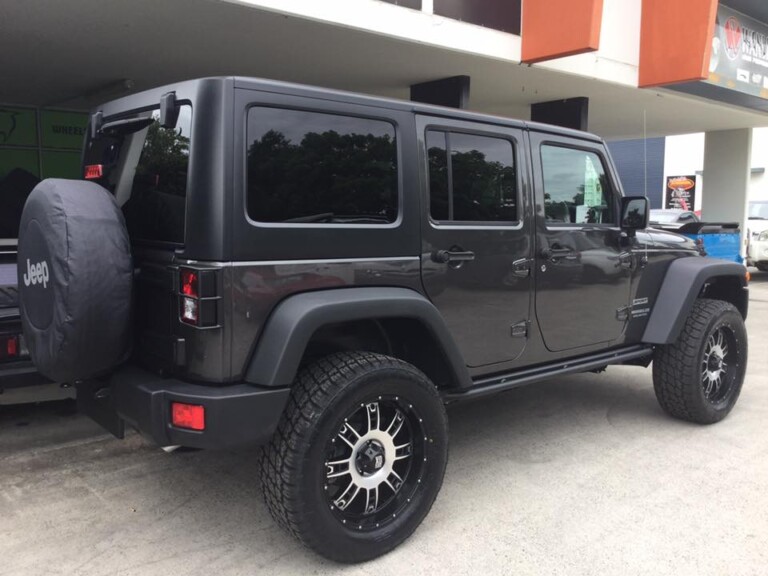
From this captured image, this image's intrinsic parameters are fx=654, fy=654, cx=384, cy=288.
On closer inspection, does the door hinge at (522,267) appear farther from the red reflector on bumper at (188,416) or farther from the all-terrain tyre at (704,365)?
the red reflector on bumper at (188,416)

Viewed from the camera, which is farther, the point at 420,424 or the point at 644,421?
the point at 644,421

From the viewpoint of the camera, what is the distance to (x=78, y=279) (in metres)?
2.55

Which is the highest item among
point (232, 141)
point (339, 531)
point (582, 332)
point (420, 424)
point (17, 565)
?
point (232, 141)

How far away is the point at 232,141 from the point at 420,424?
152 centimetres

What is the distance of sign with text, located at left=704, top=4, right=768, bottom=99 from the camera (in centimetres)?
1057

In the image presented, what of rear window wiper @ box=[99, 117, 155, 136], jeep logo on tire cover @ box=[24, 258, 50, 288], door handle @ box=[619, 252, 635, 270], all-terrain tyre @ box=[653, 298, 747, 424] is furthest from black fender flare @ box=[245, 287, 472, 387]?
all-terrain tyre @ box=[653, 298, 747, 424]

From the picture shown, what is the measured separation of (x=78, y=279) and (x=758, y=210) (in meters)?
→ 18.0

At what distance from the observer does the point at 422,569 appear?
2.90 metres

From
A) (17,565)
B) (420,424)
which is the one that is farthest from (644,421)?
(17,565)

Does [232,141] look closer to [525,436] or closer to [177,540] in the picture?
[177,540]

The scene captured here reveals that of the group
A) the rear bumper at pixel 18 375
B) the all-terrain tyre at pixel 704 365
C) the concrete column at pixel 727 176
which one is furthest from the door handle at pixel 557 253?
the concrete column at pixel 727 176

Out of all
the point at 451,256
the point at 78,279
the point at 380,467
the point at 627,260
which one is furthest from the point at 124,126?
the point at 627,260

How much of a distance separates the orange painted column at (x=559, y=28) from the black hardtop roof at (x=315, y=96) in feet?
12.2

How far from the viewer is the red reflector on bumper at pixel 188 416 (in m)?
2.55
